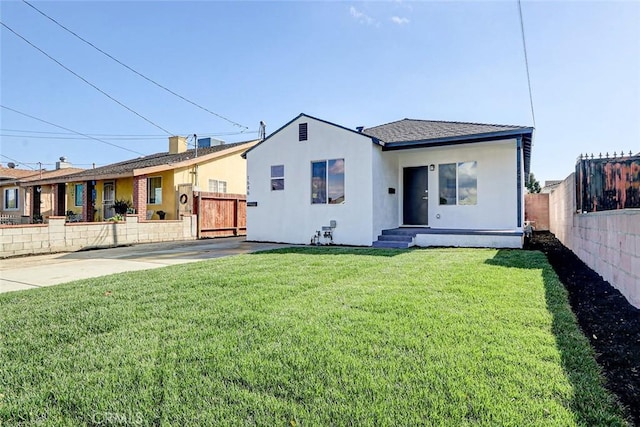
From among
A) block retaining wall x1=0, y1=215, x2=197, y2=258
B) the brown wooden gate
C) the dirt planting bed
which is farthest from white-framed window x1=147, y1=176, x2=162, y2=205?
the dirt planting bed

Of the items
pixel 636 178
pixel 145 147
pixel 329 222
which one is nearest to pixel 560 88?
pixel 636 178

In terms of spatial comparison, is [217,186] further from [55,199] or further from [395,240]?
[395,240]

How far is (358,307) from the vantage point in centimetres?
379

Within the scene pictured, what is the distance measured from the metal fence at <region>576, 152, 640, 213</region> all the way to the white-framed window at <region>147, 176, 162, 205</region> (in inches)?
636

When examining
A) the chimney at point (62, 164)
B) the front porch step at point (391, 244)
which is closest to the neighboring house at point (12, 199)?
the chimney at point (62, 164)

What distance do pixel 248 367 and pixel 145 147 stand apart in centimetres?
2909

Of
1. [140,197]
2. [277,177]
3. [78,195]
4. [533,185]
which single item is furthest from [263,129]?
[533,185]

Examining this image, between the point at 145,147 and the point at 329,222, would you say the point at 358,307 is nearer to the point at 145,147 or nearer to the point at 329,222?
the point at 329,222

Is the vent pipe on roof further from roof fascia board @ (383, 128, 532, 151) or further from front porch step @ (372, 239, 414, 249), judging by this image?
front porch step @ (372, 239, 414, 249)

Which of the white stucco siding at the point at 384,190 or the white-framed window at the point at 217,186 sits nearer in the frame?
the white stucco siding at the point at 384,190

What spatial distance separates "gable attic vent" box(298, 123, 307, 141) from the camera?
11.6 metres

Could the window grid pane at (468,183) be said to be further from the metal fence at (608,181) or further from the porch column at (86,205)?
the porch column at (86,205)

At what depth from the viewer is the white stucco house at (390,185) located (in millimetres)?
10211

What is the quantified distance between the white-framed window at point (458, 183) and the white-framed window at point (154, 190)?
12762 millimetres
